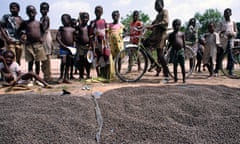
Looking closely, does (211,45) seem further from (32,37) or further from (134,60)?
(32,37)

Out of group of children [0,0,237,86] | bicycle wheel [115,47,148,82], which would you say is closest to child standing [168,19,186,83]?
group of children [0,0,237,86]

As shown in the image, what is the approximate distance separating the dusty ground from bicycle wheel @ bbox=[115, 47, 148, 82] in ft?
4.84

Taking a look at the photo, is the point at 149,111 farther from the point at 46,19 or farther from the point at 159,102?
the point at 46,19

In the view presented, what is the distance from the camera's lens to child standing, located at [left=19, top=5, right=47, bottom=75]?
203 inches

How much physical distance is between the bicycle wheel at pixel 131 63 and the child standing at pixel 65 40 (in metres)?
0.97

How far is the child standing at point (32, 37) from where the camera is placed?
17.0 feet

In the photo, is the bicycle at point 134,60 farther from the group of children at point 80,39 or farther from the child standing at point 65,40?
the child standing at point 65,40

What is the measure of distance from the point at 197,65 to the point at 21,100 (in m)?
5.65

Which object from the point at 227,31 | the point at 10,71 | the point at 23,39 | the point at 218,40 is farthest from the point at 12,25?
the point at 227,31

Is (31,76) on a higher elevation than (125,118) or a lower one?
higher

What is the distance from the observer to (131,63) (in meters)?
5.76

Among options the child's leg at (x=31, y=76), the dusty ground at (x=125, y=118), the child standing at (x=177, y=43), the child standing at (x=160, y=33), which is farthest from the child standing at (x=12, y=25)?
the child standing at (x=177, y=43)

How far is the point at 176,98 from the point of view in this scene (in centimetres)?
377

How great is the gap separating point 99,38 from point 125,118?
9.02 feet
